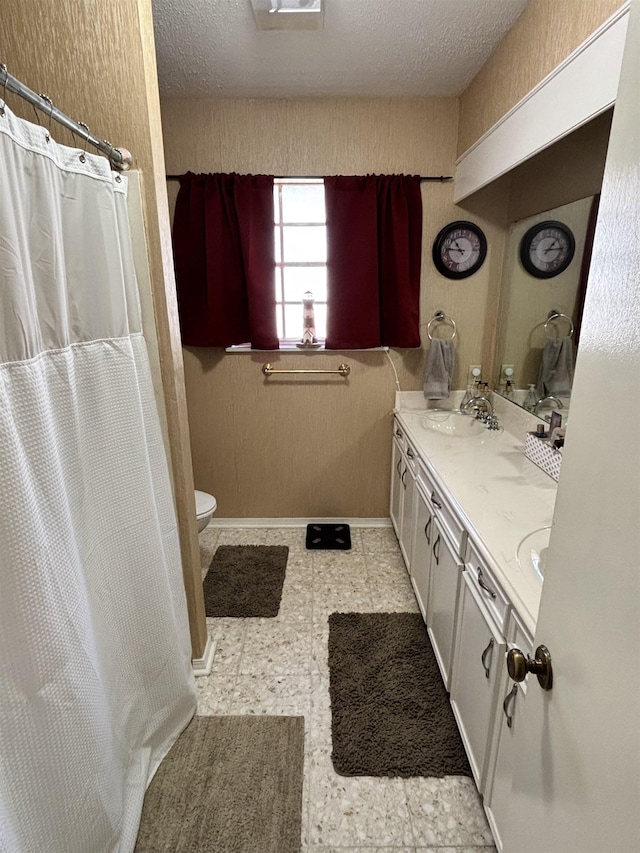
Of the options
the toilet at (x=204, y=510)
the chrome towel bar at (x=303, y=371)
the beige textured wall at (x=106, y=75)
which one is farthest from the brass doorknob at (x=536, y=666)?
the chrome towel bar at (x=303, y=371)

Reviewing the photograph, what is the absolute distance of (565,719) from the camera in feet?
2.33

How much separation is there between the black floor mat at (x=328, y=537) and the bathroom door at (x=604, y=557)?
2021 millimetres

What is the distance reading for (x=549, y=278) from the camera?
2.02 meters

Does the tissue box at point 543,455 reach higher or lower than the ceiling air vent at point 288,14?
lower

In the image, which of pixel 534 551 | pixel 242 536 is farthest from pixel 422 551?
pixel 242 536

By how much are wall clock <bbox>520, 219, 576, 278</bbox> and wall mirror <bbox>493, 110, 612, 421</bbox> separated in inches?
1.1

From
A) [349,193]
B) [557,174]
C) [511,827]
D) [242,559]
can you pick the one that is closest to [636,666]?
[511,827]

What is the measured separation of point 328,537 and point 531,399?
4.80ft

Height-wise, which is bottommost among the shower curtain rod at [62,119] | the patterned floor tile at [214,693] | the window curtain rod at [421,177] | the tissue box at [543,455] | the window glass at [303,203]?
the patterned floor tile at [214,693]

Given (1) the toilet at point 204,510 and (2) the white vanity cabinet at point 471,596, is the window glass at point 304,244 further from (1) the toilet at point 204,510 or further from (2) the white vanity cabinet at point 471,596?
(1) the toilet at point 204,510

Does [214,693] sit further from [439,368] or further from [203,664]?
[439,368]

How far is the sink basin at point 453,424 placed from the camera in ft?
7.98

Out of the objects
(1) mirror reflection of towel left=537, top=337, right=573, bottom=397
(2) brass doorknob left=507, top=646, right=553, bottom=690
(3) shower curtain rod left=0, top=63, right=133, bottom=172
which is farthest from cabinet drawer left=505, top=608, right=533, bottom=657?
(3) shower curtain rod left=0, top=63, right=133, bottom=172

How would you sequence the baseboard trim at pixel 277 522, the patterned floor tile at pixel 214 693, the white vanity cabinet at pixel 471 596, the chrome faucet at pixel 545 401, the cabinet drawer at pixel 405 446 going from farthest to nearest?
the baseboard trim at pixel 277 522 → the cabinet drawer at pixel 405 446 → the chrome faucet at pixel 545 401 → the patterned floor tile at pixel 214 693 → the white vanity cabinet at pixel 471 596
